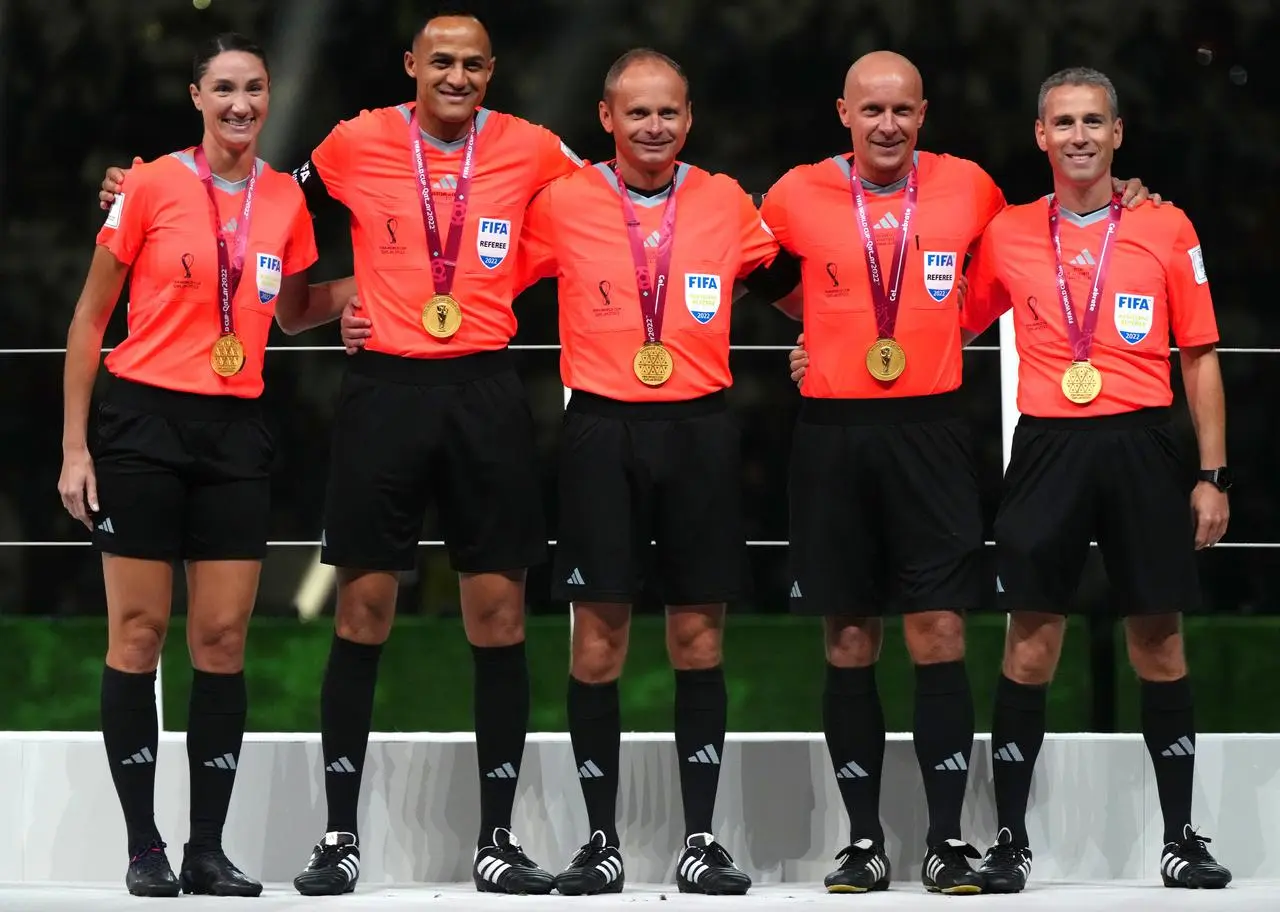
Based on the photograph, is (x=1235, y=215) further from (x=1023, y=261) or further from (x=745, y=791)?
(x=745, y=791)

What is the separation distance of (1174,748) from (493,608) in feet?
4.60

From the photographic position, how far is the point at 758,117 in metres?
5.98

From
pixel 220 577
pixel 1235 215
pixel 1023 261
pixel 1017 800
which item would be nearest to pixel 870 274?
pixel 1023 261

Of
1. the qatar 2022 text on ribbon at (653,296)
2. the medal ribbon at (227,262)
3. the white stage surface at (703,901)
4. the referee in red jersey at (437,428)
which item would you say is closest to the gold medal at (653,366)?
the qatar 2022 text on ribbon at (653,296)

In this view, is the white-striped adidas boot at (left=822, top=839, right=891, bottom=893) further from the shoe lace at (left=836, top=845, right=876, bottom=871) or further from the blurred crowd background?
the blurred crowd background

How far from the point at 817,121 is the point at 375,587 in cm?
261

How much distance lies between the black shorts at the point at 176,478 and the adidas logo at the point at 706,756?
3.13 feet

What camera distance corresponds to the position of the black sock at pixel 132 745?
384 centimetres

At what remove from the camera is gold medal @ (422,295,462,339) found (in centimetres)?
390

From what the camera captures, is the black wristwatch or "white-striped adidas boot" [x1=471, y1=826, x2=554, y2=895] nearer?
"white-striped adidas boot" [x1=471, y1=826, x2=554, y2=895]

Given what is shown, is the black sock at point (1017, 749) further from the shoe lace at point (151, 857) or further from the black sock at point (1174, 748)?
the shoe lace at point (151, 857)

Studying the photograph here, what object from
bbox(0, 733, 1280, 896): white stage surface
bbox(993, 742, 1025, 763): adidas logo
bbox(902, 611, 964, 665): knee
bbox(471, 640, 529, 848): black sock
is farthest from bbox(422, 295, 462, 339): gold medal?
bbox(993, 742, 1025, 763): adidas logo

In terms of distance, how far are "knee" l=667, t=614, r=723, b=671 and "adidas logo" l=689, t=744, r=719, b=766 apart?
0.16 meters

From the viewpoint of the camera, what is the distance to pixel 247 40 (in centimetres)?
395
